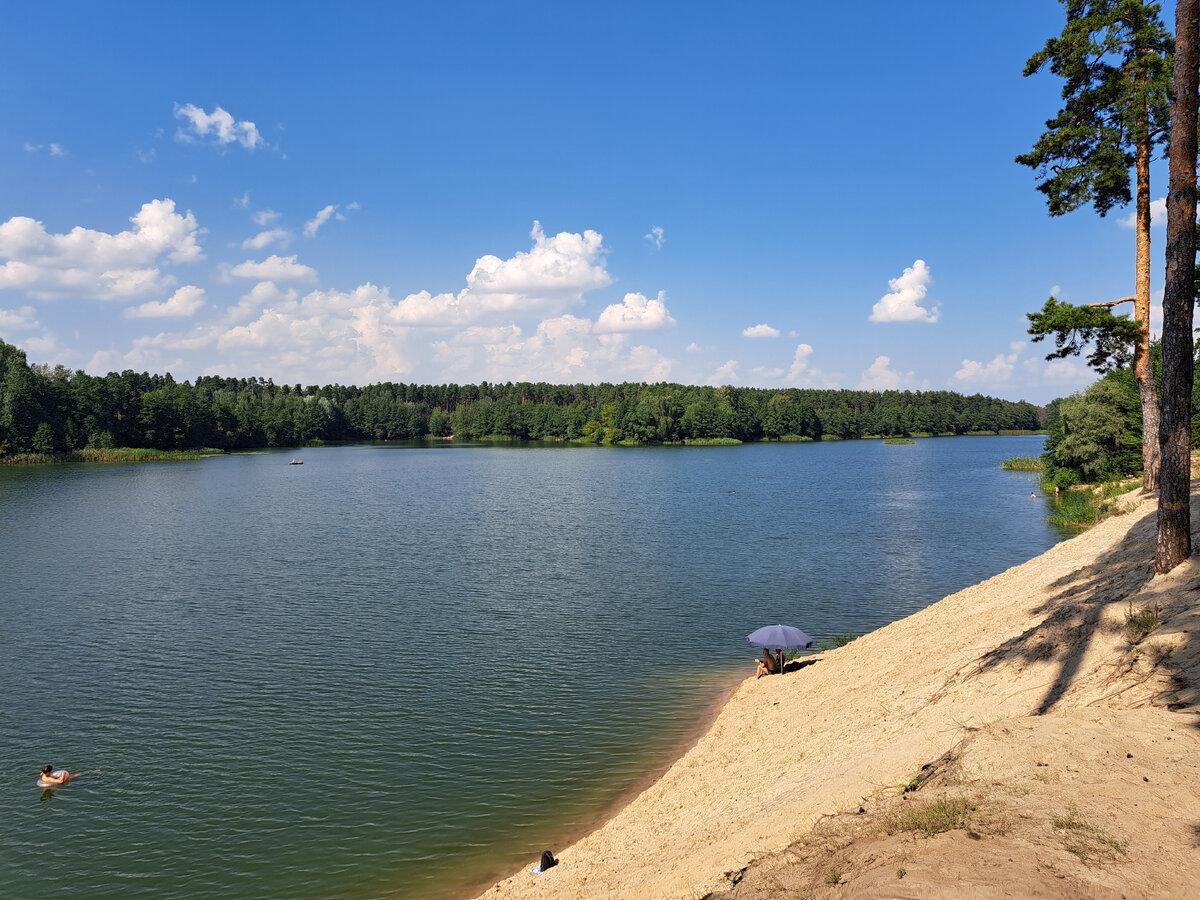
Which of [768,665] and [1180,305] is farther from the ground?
[1180,305]

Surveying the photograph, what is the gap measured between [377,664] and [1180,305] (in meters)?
27.7

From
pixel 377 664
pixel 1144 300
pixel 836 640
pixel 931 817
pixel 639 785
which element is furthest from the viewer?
pixel 1144 300

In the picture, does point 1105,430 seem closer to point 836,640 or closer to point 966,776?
point 836,640

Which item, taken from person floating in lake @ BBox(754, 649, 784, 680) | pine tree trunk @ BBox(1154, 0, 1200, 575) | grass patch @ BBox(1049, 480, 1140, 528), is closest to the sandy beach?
pine tree trunk @ BBox(1154, 0, 1200, 575)

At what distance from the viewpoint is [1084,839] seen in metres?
8.44

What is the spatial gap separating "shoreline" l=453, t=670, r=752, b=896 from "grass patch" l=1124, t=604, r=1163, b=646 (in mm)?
11052

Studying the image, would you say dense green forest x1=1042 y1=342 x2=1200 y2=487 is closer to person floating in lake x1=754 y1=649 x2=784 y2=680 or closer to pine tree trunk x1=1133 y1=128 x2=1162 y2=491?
pine tree trunk x1=1133 y1=128 x2=1162 y2=491

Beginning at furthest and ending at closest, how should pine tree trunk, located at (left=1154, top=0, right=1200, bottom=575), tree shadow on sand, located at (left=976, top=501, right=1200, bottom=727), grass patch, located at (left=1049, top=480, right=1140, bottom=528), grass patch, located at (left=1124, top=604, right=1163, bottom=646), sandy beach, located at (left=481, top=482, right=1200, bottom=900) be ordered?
grass patch, located at (left=1049, top=480, right=1140, bottom=528) → pine tree trunk, located at (left=1154, top=0, right=1200, bottom=575) → grass patch, located at (left=1124, top=604, right=1163, bottom=646) → tree shadow on sand, located at (left=976, top=501, right=1200, bottom=727) → sandy beach, located at (left=481, top=482, right=1200, bottom=900)

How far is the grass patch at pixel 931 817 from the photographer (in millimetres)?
9070

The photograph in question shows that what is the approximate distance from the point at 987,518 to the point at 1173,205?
2084 inches

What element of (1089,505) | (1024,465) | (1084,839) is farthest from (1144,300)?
(1024,465)

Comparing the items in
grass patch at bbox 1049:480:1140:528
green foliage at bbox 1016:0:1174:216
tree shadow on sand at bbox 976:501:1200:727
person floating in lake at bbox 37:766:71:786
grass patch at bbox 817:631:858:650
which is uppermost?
green foliage at bbox 1016:0:1174:216

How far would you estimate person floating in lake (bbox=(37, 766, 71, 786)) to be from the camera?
1922 centimetres

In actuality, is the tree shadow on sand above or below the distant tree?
below
